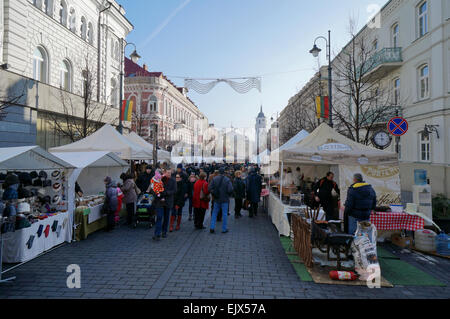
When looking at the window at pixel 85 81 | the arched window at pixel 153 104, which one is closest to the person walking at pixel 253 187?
the window at pixel 85 81

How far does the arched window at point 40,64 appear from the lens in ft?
51.4

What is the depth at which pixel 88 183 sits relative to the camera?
38.9ft

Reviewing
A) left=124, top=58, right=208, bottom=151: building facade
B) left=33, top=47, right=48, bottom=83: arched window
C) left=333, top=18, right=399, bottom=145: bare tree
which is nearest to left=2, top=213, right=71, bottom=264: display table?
left=333, top=18, right=399, bottom=145: bare tree

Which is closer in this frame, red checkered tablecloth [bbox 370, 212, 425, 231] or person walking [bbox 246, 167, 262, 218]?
red checkered tablecloth [bbox 370, 212, 425, 231]

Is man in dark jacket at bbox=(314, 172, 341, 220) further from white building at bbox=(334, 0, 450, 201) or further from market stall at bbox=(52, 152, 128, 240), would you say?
white building at bbox=(334, 0, 450, 201)

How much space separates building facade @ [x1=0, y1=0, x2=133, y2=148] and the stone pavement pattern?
8.44 metres

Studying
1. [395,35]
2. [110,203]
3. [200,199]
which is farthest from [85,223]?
[395,35]

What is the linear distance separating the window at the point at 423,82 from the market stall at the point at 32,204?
1907 cm

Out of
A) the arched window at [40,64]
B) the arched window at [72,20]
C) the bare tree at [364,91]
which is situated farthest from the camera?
the arched window at [72,20]

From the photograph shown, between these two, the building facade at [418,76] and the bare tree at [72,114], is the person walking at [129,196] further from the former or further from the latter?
the building facade at [418,76]

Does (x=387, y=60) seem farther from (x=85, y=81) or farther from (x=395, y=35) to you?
(x=85, y=81)

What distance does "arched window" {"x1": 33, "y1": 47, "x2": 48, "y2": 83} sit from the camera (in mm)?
15661

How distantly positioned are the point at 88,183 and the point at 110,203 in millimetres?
4174
